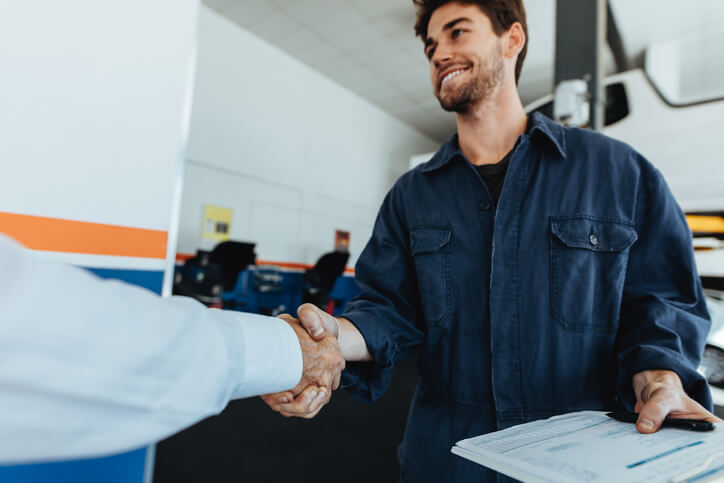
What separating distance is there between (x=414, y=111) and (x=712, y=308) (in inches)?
208

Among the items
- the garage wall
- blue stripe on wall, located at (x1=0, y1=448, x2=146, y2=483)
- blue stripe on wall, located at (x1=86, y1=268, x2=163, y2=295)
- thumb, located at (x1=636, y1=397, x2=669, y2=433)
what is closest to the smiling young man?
thumb, located at (x1=636, y1=397, x2=669, y2=433)

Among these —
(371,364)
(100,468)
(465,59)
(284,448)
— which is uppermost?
(465,59)

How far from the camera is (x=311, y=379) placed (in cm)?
70

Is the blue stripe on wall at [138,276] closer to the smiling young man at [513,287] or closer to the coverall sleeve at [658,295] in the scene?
the smiling young man at [513,287]

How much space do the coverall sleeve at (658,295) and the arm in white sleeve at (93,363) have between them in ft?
2.31

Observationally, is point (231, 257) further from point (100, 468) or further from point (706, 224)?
point (706, 224)

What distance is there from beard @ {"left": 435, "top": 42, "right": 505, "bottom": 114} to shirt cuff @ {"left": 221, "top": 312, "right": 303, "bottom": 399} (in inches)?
26.3

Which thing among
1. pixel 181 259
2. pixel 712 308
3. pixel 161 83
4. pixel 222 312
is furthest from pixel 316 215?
pixel 222 312

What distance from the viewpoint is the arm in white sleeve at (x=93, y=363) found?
0.30 m

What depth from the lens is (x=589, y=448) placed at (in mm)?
457

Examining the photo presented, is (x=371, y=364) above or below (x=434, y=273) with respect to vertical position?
below

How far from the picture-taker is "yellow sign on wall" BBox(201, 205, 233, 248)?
4.43 meters

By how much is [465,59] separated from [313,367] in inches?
29.9

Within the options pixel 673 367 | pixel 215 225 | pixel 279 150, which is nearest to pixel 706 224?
pixel 673 367
